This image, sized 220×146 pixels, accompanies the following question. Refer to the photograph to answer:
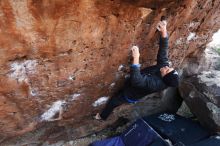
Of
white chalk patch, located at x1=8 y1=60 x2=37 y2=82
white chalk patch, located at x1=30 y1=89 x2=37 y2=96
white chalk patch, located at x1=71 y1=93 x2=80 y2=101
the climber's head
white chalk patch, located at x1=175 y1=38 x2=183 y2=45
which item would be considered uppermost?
white chalk patch, located at x1=175 y1=38 x2=183 y2=45

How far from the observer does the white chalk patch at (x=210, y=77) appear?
158 inches

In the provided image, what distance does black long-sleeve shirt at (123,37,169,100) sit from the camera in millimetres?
3080

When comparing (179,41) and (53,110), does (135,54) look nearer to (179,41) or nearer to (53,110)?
(179,41)

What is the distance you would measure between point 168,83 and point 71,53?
1.07 meters

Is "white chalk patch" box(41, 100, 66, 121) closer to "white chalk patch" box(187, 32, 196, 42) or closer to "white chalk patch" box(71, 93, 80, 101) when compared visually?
"white chalk patch" box(71, 93, 80, 101)

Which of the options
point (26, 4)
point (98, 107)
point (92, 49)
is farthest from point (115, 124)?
point (26, 4)

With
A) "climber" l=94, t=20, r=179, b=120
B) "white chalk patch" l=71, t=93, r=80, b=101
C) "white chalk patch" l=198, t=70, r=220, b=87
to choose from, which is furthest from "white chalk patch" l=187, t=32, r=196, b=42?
"white chalk patch" l=71, t=93, r=80, b=101

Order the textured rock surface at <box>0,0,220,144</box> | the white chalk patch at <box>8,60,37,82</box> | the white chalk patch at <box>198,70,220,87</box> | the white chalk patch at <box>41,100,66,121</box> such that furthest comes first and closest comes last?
the white chalk patch at <box>198,70,220,87</box> < the white chalk patch at <box>41,100,66,121</box> < the white chalk patch at <box>8,60,37,82</box> < the textured rock surface at <box>0,0,220,144</box>

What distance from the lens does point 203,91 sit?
4000 mm

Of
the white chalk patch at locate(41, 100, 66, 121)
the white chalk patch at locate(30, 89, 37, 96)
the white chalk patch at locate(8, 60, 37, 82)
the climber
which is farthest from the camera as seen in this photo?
the white chalk patch at locate(41, 100, 66, 121)

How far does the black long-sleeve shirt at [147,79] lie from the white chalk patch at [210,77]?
1004 mm

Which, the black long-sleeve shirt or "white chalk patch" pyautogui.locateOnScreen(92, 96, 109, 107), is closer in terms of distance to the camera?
the black long-sleeve shirt

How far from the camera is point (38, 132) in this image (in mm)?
3561

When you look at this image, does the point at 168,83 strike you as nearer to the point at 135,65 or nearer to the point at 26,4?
the point at 135,65
